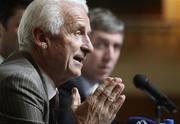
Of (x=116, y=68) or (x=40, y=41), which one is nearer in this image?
(x=40, y=41)

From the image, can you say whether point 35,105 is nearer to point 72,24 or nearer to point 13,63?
point 13,63

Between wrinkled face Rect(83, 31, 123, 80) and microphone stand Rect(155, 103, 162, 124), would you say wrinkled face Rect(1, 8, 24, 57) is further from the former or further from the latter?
microphone stand Rect(155, 103, 162, 124)

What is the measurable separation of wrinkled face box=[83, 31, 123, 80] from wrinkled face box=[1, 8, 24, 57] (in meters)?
0.68

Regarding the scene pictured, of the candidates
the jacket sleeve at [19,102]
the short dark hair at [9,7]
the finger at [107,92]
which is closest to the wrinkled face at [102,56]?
the short dark hair at [9,7]

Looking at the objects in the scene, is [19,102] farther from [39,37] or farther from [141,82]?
[141,82]

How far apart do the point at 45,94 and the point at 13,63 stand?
0.53 feet

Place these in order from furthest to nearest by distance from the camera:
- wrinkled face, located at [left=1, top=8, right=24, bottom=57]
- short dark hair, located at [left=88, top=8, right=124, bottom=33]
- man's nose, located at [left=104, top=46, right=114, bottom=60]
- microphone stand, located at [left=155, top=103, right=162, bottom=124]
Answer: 1. short dark hair, located at [left=88, top=8, right=124, bottom=33]
2. man's nose, located at [left=104, top=46, right=114, bottom=60]
3. wrinkled face, located at [left=1, top=8, right=24, bottom=57]
4. microphone stand, located at [left=155, top=103, right=162, bottom=124]

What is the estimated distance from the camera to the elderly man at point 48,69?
205 cm

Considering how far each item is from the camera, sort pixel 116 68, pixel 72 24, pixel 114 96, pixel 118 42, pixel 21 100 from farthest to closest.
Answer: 1. pixel 116 68
2. pixel 118 42
3. pixel 72 24
4. pixel 114 96
5. pixel 21 100

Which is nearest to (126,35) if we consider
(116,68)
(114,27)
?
(116,68)

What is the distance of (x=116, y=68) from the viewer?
6.69 m

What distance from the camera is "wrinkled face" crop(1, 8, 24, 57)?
308 cm

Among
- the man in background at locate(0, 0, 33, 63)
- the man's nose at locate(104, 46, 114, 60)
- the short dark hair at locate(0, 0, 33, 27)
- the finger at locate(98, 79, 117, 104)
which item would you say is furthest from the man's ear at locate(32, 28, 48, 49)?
the man's nose at locate(104, 46, 114, 60)

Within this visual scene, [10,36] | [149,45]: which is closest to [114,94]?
[10,36]
